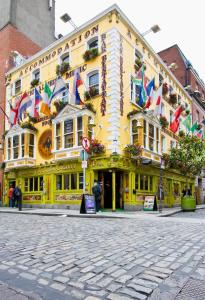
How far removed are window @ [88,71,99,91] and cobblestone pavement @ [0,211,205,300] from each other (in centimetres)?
1479

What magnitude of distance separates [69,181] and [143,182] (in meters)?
5.26

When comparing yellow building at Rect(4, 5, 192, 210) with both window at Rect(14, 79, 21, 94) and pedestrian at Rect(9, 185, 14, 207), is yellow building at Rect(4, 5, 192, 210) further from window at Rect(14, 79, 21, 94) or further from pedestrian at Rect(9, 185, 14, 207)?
window at Rect(14, 79, 21, 94)

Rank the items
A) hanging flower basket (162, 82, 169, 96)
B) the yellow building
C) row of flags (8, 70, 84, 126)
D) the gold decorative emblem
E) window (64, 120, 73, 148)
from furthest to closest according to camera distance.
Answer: hanging flower basket (162, 82, 169, 96)
the gold decorative emblem
window (64, 120, 73, 148)
the yellow building
row of flags (8, 70, 84, 126)

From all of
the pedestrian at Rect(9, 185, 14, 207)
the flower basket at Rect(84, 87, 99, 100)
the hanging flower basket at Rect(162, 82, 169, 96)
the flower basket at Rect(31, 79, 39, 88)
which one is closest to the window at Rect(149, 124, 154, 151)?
the flower basket at Rect(84, 87, 99, 100)

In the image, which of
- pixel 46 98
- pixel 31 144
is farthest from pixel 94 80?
pixel 31 144

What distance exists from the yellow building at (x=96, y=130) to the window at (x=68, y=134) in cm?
7

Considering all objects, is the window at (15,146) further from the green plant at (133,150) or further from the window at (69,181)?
the green plant at (133,150)

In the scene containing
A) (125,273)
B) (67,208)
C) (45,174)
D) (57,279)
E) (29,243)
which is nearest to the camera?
(57,279)

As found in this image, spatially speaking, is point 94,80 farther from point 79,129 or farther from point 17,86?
point 17,86

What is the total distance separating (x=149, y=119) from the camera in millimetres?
20219

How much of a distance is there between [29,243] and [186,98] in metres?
28.9

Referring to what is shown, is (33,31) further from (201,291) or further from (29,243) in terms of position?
(201,291)

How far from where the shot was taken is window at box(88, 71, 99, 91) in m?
20.0

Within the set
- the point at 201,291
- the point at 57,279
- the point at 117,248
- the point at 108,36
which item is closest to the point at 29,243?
the point at 117,248
